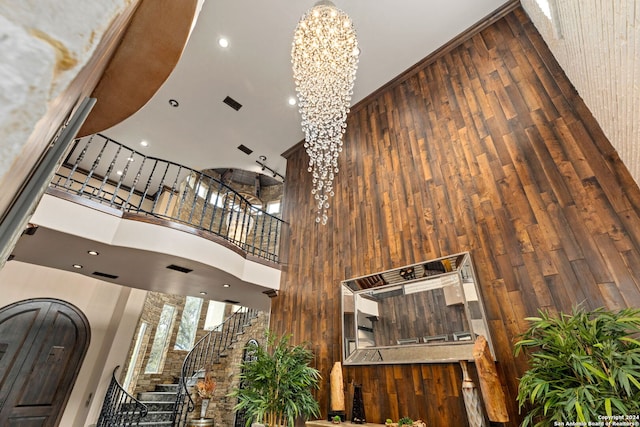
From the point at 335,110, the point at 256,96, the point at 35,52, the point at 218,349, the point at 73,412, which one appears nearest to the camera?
the point at 35,52

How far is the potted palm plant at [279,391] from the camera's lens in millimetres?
3574

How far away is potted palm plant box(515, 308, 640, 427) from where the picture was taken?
5.90 feet

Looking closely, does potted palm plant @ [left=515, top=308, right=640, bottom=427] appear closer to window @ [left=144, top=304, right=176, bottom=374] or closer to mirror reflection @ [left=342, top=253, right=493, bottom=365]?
mirror reflection @ [left=342, top=253, right=493, bottom=365]

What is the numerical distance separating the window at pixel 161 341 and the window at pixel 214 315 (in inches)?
50.2

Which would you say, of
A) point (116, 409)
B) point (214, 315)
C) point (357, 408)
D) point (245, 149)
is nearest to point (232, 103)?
point (245, 149)

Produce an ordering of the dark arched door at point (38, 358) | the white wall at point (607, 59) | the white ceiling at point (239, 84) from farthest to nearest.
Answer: the dark arched door at point (38, 358), the white ceiling at point (239, 84), the white wall at point (607, 59)

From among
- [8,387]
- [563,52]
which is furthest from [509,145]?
[8,387]

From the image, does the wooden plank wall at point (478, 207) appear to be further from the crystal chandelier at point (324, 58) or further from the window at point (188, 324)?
the window at point (188, 324)

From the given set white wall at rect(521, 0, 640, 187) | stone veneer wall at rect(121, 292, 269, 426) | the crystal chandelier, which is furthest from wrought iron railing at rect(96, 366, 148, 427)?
white wall at rect(521, 0, 640, 187)

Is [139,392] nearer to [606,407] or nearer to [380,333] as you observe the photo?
[380,333]

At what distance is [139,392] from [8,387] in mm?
3132

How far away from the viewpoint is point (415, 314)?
3.44 m

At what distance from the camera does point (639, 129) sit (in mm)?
2049

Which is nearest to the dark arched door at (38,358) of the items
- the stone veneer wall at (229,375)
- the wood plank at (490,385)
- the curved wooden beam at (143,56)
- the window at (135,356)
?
the window at (135,356)
